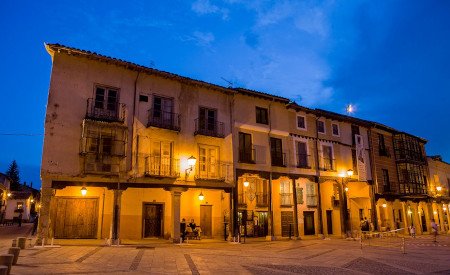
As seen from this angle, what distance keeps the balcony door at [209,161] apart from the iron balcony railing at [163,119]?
2504mm

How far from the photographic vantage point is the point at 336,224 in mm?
31781

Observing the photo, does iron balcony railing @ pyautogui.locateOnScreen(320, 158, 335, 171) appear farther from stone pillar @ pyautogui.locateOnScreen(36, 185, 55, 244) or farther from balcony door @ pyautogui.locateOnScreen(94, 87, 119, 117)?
stone pillar @ pyautogui.locateOnScreen(36, 185, 55, 244)

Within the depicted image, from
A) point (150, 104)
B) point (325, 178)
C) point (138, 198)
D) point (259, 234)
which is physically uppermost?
point (150, 104)

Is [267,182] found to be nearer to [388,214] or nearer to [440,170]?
[388,214]

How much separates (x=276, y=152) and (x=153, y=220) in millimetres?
10670

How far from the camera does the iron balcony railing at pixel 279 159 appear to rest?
90.5 feet

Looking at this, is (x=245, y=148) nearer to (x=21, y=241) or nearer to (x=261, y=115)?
(x=261, y=115)

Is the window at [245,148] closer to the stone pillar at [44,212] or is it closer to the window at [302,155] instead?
the window at [302,155]

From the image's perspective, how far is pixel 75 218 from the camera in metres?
22.2

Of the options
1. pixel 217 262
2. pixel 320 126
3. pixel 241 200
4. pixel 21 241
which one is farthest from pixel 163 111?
pixel 320 126

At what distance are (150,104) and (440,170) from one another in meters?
39.9

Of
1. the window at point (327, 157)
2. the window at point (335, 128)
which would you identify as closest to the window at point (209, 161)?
the window at point (327, 157)

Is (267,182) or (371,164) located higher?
(371,164)

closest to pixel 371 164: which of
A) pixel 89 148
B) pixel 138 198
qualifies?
pixel 138 198
